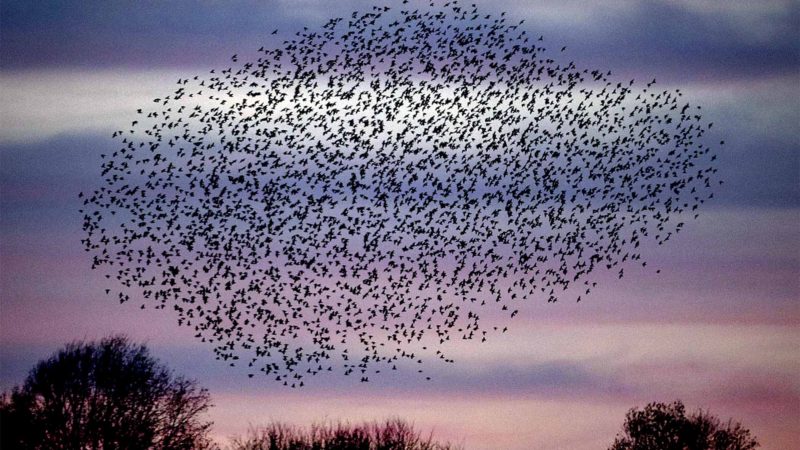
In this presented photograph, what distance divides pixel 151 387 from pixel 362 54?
25032 mm

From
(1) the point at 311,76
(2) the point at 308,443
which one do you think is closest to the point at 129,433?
(2) the point at 308,443

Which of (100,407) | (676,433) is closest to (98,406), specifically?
(100,407)

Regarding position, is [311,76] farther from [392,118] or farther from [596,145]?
[596,145]

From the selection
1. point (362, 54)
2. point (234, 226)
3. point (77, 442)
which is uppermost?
point (362, 54)

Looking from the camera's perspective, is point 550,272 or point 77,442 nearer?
point 550,272

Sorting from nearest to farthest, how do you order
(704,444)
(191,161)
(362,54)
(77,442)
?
(362,54) → (191,161) → (77,442) → (704,444)

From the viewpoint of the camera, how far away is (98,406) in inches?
2124

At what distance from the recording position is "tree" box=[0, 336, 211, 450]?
52719 mm

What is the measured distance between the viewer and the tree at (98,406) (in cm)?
5272

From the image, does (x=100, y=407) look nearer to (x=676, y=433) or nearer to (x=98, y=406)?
(x=98, y=406)

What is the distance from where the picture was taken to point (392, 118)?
3828 centimetres

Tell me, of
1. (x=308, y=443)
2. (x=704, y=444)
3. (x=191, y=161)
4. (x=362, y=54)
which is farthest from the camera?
(x=704, y=444)

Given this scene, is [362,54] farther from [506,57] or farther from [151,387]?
[151,387]

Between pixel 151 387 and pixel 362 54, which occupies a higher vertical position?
pixel 362 54
